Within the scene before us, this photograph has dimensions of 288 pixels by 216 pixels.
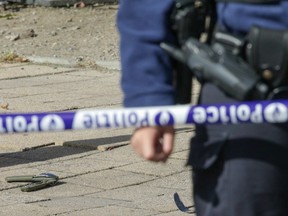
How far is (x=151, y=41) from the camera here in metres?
2.85

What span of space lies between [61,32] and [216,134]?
9.74 metres

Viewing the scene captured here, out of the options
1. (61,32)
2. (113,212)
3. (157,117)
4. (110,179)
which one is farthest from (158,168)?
(61,32)

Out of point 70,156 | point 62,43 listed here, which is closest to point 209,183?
point 70,156

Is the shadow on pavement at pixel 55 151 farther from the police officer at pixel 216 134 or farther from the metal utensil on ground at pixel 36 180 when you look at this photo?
the police officer at pixel 216 134

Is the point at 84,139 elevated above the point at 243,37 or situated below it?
below

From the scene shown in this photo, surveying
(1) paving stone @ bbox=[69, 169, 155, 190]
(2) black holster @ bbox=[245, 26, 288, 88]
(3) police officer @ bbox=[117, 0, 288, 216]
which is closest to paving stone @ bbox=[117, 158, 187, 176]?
(1) paving stone @ bbox=[69, 169, 155, 190]

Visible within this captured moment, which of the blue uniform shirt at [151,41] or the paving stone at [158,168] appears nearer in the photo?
the blue uniform shirt at [151,41]

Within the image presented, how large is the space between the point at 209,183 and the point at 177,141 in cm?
436

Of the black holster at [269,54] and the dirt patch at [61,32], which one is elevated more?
the black holster at [269,54]

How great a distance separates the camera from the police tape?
2.77 meters

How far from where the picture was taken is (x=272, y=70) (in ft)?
9.05

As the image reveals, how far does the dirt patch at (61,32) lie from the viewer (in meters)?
11.2

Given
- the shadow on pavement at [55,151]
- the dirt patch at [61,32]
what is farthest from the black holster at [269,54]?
the dirt patch at [61,32]

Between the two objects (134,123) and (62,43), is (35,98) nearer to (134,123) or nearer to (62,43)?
(62,43)
